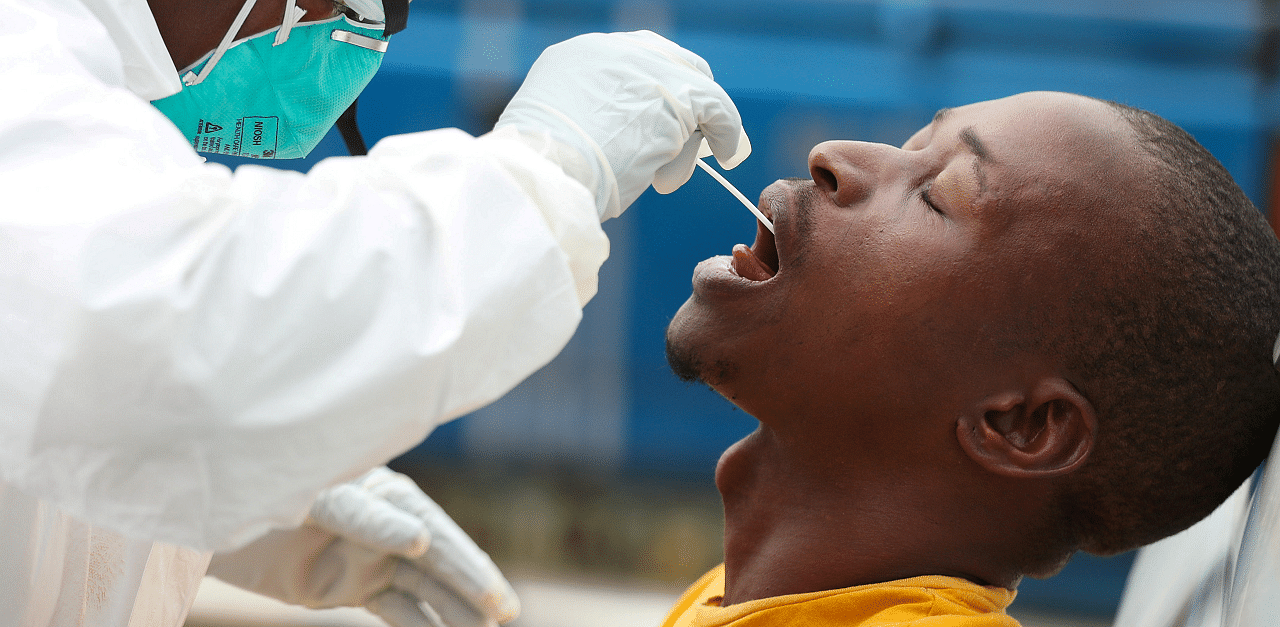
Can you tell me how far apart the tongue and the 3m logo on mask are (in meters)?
0.85

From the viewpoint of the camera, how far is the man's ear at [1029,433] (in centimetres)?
127

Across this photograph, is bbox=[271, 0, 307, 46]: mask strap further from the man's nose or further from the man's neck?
the man's neck

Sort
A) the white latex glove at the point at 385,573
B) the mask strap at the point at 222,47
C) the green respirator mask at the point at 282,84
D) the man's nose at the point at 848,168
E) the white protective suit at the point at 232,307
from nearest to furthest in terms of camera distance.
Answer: the white protective suit at the point at 232,307
the man's nose at the point at 848,168
the mask strap at the point at 222,47
the green respirator mask at the point at 282,84
the white latex glove at the point at 385,573

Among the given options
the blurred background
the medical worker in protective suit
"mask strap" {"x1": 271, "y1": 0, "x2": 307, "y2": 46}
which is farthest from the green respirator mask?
the blurred background

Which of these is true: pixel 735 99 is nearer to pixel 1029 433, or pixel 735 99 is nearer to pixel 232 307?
pixel 1029 433

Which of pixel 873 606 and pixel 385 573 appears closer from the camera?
pixel 873 606

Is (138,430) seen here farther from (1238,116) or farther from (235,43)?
(1238,116)

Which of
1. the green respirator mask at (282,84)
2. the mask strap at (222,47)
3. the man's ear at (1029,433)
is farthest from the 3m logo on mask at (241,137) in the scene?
the man's ear at (1029,433)

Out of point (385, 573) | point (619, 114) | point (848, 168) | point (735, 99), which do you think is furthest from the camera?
point (735, 99)

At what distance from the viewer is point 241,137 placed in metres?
1.67

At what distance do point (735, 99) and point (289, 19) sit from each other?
198 centimetres

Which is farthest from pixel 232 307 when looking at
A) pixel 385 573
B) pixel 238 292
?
pixel 385 573

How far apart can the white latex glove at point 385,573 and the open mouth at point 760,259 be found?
887mm

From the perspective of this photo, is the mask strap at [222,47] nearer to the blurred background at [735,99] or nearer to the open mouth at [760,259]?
the open mouth at [760,259]
